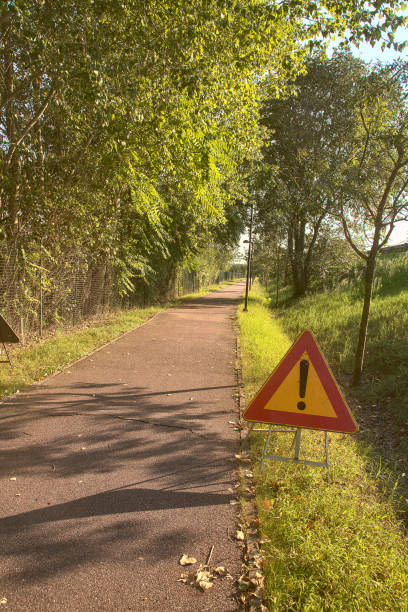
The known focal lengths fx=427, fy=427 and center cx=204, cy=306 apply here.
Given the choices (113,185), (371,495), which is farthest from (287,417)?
(113,185)

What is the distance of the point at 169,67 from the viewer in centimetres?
669

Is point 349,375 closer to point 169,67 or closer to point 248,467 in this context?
point 248,467

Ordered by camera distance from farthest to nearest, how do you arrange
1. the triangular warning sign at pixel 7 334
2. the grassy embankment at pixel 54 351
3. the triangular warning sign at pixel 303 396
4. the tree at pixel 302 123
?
the tree at pixel 302 123 < the grassy embankment at pixel 54 351 < the triangular warning sign at pixel 7 334 < the triangular warning sign at pixel 303 396

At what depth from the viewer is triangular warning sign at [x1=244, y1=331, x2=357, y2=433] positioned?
345 centimetres

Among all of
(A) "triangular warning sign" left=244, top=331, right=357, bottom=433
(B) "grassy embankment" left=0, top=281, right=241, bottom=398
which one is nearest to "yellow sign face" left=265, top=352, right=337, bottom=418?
(A) "triangular warning sign" left=244, top=331, right=357, bottom=433

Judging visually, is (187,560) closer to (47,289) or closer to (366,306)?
(366,306)

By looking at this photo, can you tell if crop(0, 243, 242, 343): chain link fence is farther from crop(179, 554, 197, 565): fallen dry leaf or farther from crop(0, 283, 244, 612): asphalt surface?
crop(179, 554, 197, 565): fallen dry leaf

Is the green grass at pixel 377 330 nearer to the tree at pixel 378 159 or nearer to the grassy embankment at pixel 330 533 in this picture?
the tree at pixel 378 159

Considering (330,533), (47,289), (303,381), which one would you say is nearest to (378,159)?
(303,381)

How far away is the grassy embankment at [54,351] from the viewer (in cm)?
684

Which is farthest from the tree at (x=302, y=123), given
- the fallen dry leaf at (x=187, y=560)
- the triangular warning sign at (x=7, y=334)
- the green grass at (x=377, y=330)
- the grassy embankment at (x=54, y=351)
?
the fallen dry leaf at (x=187, y=560)

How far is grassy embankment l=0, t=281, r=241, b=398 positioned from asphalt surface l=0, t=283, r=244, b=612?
17.9 inches

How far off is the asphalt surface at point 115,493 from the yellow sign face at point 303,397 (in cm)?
86

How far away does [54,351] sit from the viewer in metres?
8.66
